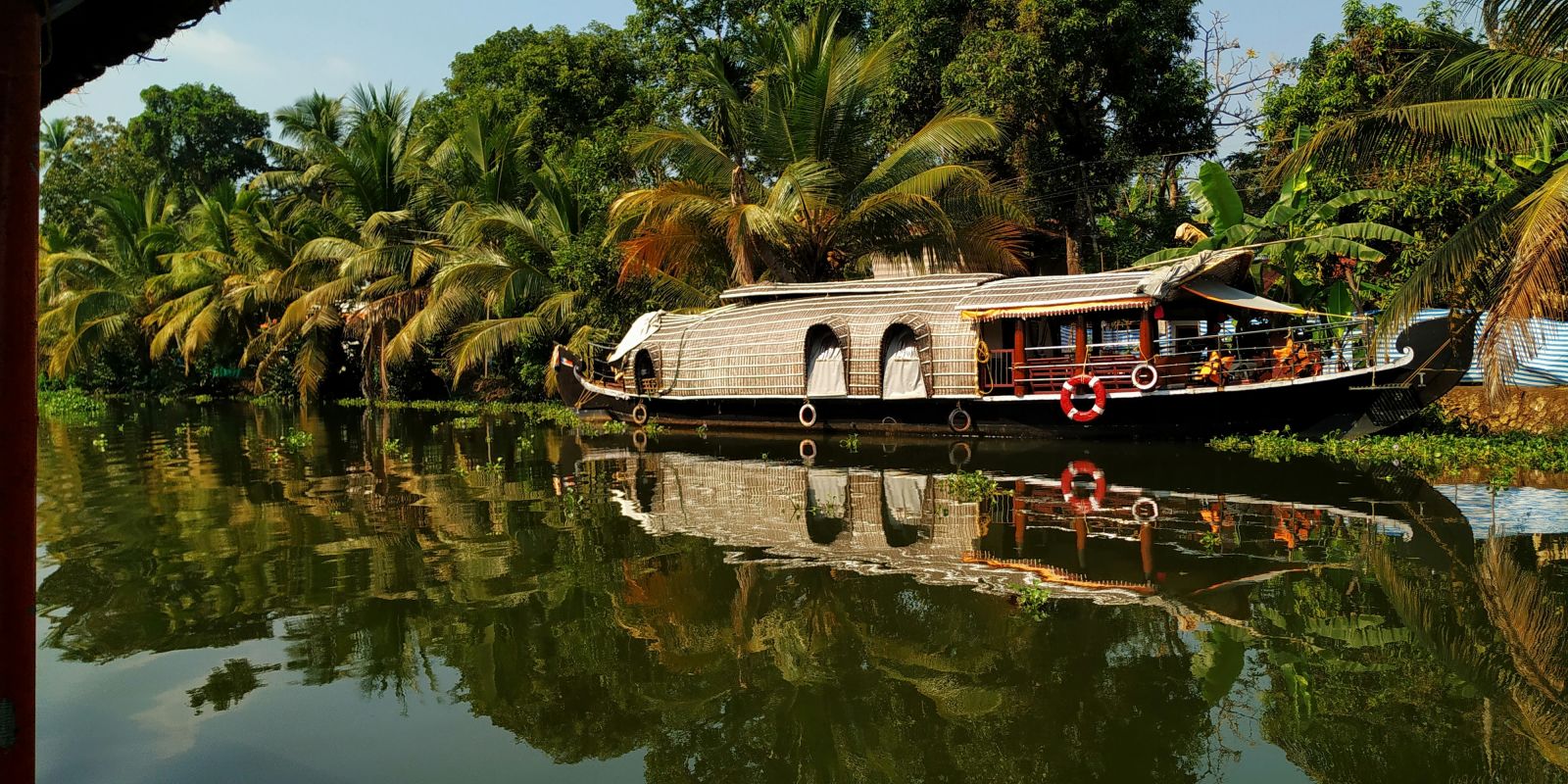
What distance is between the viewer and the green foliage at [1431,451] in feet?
35.7

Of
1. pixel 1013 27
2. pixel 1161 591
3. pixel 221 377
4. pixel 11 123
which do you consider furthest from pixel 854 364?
pixel 221 377

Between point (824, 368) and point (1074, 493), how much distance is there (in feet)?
22.2

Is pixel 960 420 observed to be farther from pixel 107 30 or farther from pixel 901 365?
pixel 107 30

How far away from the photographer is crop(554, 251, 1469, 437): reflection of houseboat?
508 inches

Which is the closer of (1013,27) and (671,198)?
(671,198)

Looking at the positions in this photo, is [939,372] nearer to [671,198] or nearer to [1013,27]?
[671,198]

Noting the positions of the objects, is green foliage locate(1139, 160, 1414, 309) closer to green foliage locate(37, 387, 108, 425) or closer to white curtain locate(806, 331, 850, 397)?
white curtain locate(806, 331, 850, 397)

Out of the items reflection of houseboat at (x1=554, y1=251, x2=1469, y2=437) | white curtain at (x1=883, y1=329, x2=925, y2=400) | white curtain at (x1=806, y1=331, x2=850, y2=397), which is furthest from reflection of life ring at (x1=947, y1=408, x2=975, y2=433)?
white curtain at (x1=806, y1=331, x2=850, y2=397)

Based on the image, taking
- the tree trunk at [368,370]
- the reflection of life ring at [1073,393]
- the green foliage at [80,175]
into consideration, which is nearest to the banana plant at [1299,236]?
the reflection of life ring at [1073,393]

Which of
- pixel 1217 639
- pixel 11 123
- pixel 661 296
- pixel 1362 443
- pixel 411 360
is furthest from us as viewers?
pixel 411 360

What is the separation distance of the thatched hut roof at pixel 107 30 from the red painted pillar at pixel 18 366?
480 mm

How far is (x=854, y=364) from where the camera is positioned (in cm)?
1586

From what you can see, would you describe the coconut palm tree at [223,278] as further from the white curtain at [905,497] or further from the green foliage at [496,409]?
the white curtain at [905,497]

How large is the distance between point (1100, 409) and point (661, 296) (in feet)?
32.6
